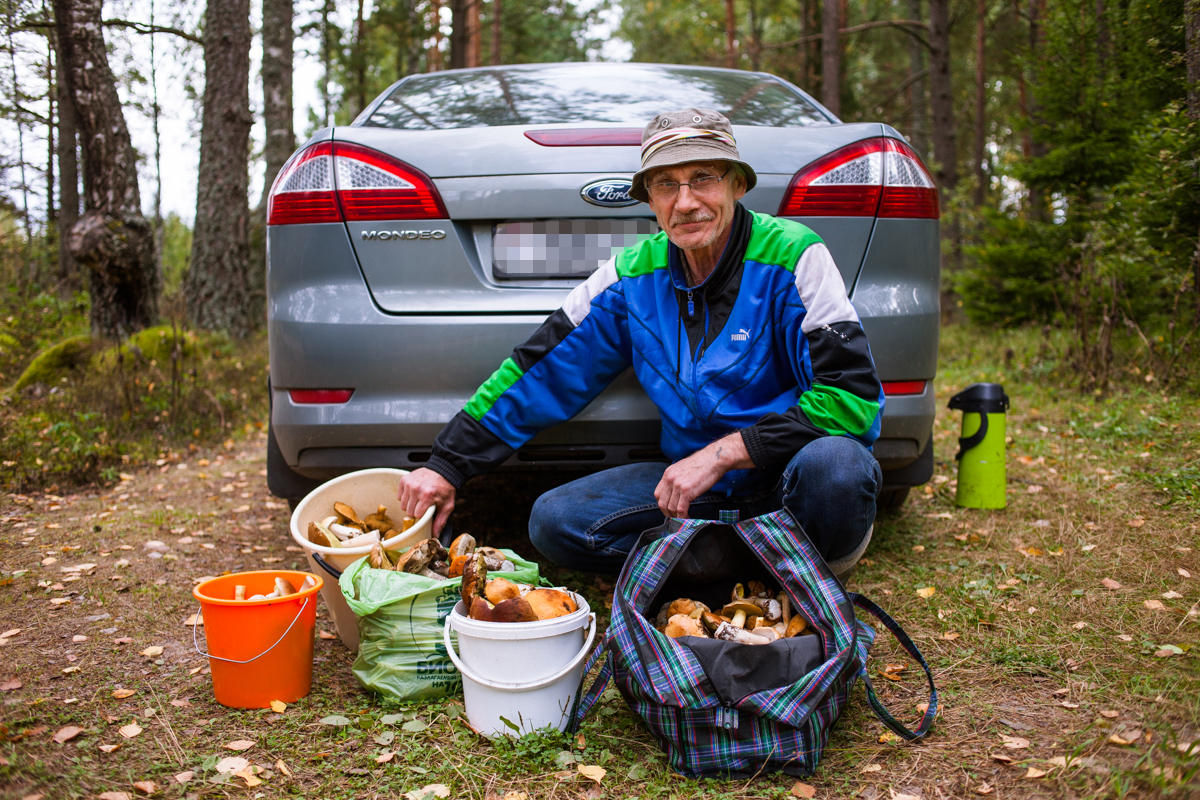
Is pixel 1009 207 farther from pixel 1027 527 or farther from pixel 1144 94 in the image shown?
pixel 1027 527

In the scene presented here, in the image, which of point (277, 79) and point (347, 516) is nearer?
point (347, 516)

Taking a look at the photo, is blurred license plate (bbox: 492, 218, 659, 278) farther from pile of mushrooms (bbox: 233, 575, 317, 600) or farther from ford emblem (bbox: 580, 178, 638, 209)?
pile of mushrooms (bbox: 233, 575, 317, 600)

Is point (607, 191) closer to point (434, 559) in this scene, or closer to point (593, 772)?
point (434, 559)

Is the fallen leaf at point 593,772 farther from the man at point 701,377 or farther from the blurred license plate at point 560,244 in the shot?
the blurred license plate at point 560,244

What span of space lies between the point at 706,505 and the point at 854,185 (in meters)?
1.04

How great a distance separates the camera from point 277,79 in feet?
32.5

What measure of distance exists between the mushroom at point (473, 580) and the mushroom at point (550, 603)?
0.12 meters

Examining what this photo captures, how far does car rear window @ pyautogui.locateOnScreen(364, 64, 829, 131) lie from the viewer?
2.74 meters

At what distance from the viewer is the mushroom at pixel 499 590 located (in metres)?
1.93

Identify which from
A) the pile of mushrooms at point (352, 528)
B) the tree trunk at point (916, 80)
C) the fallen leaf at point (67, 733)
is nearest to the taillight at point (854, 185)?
the pile of mushrooms at point (352, 528)

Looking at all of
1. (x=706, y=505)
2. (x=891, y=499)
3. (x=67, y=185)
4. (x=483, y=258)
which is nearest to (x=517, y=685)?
(x=706, y=505)

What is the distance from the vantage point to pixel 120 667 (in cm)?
226

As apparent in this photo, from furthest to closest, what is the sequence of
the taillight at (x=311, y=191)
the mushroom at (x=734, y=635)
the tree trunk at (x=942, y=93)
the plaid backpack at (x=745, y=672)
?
the tree trunk at (x=942, y=93)
the taillight at (x=311, y=191)
the mushroom at (x=734, y=635)
the plaid backpack at (x=745, y=672)

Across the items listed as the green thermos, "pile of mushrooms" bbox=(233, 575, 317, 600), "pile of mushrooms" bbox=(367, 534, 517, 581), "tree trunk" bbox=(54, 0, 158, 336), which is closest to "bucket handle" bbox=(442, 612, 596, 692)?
"pile of mushrooms" bbox=(367, 534, 517, 581)
